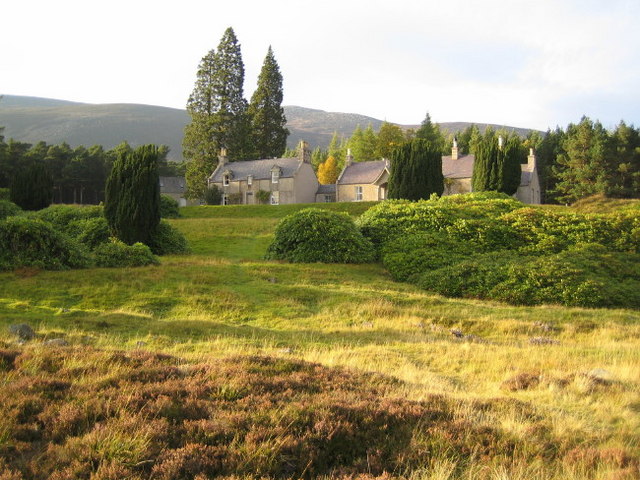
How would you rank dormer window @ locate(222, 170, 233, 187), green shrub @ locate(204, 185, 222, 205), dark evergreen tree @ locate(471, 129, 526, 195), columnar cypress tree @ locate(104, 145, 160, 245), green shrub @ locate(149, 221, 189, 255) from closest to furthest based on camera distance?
1. columnar cypress tree @ locate(104, 145, 160, 245)
2. green shrub @ locate(149, 221, 189, 255)
3. dark evergreen tree @ locate(471, 129, 526, 195)
4. green shrub @ locate(204, 185, 222, 205)
5. dormer window @ locate(222, 170, 233, 187)

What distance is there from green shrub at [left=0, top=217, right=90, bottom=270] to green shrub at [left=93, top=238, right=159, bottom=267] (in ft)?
2.30

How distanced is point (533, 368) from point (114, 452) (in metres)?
6.53

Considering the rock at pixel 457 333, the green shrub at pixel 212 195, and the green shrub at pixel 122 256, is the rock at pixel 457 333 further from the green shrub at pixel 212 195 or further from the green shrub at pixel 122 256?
the green shrub at pixel 212 195

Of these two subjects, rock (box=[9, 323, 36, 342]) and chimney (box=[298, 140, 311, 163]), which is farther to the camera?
chimney (box=[298, 140, 311, 163])

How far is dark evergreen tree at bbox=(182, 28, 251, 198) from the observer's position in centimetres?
5431

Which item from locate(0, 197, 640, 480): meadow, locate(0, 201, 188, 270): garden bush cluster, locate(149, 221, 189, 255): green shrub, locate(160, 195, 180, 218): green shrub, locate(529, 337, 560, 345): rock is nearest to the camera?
locate(0, 197, 640, 480): meadow

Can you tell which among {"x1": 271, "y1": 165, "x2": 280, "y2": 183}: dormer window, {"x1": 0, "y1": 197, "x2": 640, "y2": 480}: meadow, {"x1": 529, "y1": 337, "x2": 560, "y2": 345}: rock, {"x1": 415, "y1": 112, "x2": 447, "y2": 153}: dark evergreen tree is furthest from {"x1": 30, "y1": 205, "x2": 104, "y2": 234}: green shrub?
{"x1": 415, "y1": 112, "x2": 447, "y2": 153}: dark evergreen tree

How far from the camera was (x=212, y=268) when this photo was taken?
17734mm

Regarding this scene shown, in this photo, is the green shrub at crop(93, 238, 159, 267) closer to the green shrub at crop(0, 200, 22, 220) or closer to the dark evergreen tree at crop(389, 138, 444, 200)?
the green shrub at crop(0, 200, 22, 220)

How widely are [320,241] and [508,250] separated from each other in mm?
7701

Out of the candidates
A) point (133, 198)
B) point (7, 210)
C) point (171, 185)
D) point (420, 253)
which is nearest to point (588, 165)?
point (420, 253)

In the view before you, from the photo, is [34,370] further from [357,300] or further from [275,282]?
[275,282]

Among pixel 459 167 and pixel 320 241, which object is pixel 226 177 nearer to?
pixel 459 167

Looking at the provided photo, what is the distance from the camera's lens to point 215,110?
54594 millimetres
